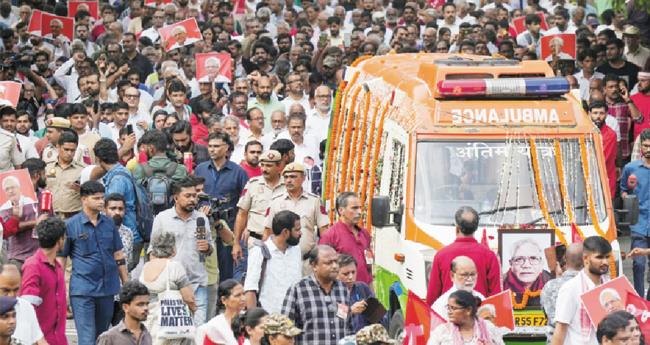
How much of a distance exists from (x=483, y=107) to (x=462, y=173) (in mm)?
663

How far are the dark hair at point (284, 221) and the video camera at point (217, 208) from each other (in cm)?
217

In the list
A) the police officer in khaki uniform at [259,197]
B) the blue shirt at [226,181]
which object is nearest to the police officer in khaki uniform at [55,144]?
the blue shirt at [226,181]

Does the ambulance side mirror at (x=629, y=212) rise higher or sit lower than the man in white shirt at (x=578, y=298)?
higher

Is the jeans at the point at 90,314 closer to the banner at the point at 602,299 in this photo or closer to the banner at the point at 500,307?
the banner at the point at 500,307

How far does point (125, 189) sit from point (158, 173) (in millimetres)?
847

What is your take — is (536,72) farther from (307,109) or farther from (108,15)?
(108,15)

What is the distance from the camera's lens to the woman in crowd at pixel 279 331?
39.7 feet

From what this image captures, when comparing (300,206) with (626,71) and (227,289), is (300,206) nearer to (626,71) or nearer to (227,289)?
(227,289)

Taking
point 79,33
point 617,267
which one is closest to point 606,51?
point 79,33

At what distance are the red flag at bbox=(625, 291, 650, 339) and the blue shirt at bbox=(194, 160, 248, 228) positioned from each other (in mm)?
6904

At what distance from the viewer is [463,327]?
12.8 m

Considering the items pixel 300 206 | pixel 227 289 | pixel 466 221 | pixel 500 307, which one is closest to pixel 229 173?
pixel 300 206

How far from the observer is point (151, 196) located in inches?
742

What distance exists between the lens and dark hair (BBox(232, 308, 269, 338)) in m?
12.6
